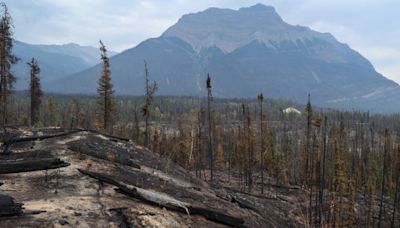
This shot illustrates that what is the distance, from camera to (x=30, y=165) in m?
18.5

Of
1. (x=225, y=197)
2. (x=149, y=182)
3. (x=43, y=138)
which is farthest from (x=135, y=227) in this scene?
(x=43, y=138)

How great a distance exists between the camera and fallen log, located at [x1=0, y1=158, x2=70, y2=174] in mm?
17984

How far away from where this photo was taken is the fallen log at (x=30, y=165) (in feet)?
59.0

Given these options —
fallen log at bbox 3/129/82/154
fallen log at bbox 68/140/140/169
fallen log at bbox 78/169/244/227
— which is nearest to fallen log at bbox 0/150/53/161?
fallen log at bbox 3/129/82/154

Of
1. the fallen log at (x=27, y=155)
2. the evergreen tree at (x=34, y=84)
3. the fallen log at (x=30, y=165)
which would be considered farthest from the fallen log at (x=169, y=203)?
the evergreen tree at (x=34, y=84)

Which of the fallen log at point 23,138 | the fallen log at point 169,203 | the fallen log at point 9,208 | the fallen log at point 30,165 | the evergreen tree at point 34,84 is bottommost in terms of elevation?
the fallen log at point 169,203

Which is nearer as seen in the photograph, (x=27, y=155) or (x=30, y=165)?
(x=30, y=165)

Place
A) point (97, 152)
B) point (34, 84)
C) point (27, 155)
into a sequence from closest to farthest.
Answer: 1. point (27, 155)
2. point (97, 152)
3. point (34, 84)

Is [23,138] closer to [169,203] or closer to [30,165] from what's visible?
[30,165]

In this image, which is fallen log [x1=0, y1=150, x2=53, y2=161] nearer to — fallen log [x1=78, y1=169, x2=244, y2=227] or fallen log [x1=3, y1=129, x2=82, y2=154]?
fallen log [x1=3, y1=129, x2=82, y2=154]

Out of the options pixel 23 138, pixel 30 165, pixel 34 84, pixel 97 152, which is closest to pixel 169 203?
pixel 30 165

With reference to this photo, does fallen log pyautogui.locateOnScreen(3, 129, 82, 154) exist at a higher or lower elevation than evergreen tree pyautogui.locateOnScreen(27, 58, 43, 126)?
lower

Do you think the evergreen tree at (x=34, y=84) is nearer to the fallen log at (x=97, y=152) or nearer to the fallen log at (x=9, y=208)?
the fallen log at (x=97, y=152)

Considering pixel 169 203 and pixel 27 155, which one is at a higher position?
pixel 27 155
